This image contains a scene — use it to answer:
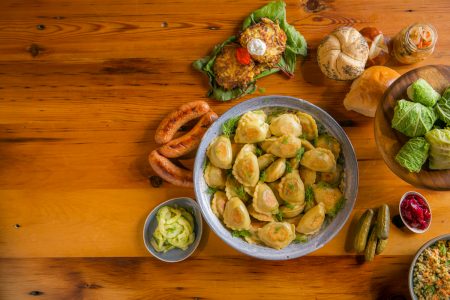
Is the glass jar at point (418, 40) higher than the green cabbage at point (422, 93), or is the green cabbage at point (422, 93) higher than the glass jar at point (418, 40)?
the glass jar at point (418, 40)

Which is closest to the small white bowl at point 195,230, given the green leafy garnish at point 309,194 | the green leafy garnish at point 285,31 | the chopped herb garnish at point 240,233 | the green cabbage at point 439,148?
the chopped herb garnish at point 240,233

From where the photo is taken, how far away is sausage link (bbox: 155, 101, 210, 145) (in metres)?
2.23

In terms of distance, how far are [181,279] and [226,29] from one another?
4.80 feet

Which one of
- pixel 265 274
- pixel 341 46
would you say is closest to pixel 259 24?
pixel 341 46

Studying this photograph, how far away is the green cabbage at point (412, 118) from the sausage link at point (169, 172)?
1079 millimetres

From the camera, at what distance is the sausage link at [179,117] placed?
223cm

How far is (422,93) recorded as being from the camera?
1.86m

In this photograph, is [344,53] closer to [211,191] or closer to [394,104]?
[394,104]

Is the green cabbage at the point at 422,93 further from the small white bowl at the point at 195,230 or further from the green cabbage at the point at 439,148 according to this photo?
the small white bowl at the point at 195,230

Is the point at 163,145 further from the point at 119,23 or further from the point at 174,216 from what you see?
the point at 119,23

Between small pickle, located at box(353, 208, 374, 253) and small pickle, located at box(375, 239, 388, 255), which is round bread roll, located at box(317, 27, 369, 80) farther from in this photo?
small pickle, located at box(375, 239, 388, 255)

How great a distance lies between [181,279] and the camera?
2.29m

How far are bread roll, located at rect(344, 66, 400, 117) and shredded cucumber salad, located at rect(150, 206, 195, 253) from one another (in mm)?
1103

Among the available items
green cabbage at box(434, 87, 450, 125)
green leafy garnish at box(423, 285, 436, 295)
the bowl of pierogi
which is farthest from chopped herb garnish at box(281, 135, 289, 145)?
green leafy garnish at box(423, 285, 436, 295)
